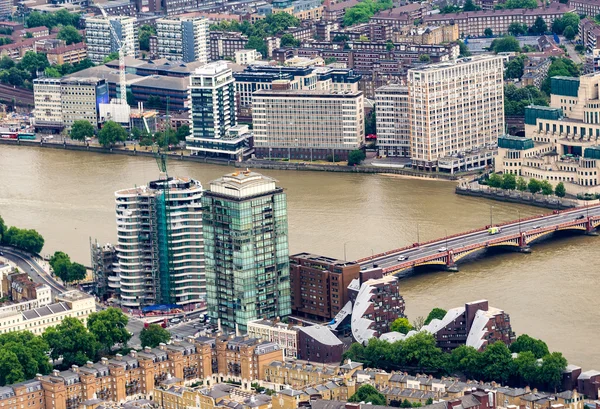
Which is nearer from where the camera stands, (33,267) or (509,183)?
(33,267)

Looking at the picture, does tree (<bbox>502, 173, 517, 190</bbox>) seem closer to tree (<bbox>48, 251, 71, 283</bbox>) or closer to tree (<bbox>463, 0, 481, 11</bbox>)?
tree (<bbox>48, 251, 71, 283</bbox>)

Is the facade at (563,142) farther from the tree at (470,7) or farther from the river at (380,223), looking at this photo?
the tree at (470,7)

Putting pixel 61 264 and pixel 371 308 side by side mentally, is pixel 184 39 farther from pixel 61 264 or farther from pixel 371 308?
pixel 371 308

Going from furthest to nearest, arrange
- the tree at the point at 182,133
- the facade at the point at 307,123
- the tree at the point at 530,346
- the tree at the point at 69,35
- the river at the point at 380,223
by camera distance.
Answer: the tree at the point at 69,35 → the tree at the point at 182,133 → the facade at the point at 307,123 → the river at the point at 380,223 → the tree at the point at 530,346

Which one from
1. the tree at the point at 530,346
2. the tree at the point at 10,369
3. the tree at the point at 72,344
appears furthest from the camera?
the tree at the point at 72,344

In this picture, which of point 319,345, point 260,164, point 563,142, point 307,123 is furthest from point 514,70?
point 319,345

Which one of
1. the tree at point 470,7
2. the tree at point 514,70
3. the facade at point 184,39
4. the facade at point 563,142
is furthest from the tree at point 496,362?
the tree at point 470,7
